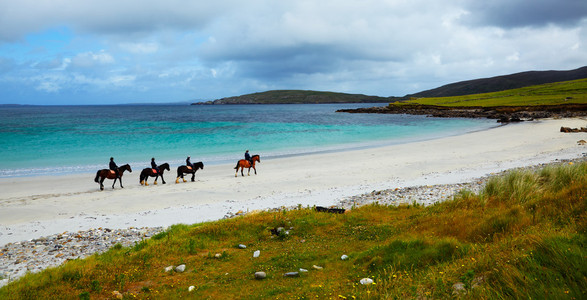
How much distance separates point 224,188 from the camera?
21172 mm

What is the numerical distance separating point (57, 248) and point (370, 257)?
9.65m

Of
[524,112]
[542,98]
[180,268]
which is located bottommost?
[180,268]

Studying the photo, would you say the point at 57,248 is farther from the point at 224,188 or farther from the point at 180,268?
the point at 224,188

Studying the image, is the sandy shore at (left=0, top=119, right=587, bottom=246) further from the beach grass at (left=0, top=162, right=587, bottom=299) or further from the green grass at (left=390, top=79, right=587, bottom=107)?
the green grass at (left=390, top=79, right=587, bottom=107)

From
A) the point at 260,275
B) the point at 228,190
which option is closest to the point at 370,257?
the point at 260,275

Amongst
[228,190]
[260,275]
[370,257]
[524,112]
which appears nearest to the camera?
[260,275]

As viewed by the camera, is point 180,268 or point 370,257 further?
point 180,268

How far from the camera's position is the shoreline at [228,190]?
1410 centimetres

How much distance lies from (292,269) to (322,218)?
3.84m

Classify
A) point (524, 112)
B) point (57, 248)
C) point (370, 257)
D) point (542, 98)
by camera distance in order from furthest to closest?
point (542, 98), point (524, 112), point (57, 248), point (370, 257)

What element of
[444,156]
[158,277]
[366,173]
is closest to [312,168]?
[366,173]

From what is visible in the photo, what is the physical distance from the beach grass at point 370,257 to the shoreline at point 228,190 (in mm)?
2818

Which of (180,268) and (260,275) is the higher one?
(260,275)

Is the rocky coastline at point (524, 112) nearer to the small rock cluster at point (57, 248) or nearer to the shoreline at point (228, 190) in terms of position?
the shoreline at point (228, 190)
